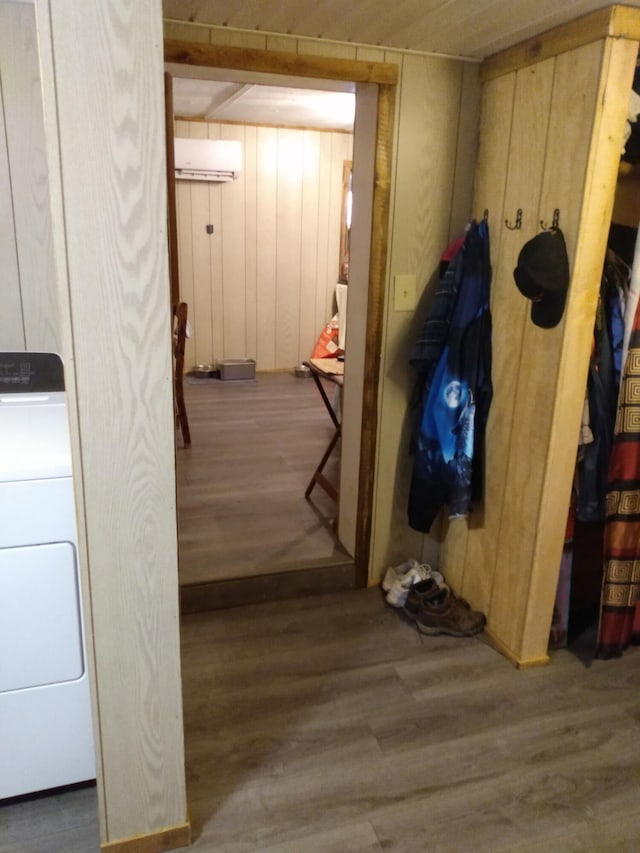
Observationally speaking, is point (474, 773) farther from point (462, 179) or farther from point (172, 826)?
point (462, 179)

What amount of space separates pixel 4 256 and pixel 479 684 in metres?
2.14

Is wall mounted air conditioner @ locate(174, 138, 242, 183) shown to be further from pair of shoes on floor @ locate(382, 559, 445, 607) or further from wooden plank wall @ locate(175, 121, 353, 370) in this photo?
pair of shoes on floor @ locate(382, 559, 445, 607)

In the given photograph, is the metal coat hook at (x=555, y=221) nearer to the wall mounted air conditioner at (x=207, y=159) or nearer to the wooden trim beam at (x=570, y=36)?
the wooden trim beam at (x=570, y=36)

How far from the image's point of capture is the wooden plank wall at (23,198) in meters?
2.07

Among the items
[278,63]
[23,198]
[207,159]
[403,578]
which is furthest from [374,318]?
[207,159]

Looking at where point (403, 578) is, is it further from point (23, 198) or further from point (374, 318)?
point (23, 198)

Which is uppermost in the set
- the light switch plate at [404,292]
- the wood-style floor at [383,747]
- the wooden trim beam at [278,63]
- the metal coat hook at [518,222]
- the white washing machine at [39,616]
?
the wooden trim beam at [278,63]

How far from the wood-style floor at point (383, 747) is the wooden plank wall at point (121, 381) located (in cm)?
26

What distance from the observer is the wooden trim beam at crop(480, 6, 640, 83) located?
180 centimetres

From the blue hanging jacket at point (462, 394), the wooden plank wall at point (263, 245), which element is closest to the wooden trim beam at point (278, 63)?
the blue hanging jacket at point (462, 394)

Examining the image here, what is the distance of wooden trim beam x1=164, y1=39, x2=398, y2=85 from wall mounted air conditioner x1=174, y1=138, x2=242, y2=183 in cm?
386

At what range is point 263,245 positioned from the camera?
21.0 feet

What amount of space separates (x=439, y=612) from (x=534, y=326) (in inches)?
45.4

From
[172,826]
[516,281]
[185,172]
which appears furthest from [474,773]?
[185,172]
